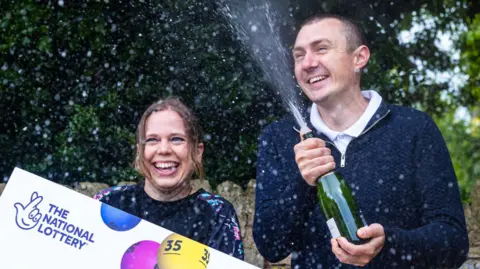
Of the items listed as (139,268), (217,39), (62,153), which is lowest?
(139,268)

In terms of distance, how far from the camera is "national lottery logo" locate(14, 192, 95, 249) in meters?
2.28

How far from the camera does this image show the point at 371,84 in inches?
215

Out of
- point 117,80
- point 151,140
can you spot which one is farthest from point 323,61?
point 117,80

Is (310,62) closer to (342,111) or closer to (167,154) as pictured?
(342,111)

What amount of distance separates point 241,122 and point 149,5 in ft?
3.66

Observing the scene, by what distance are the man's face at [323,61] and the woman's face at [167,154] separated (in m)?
0.58

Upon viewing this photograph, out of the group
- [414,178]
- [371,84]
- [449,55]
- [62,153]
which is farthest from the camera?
[449,55]

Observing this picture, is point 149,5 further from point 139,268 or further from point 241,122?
point 139,268

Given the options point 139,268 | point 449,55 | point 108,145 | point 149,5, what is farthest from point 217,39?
point 449,55

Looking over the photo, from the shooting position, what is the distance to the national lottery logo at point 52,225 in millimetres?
2277

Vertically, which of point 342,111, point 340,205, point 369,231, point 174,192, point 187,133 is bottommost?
point 369,231

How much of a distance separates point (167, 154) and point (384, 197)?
0.92 meters

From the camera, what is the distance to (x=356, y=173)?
8.73 ft

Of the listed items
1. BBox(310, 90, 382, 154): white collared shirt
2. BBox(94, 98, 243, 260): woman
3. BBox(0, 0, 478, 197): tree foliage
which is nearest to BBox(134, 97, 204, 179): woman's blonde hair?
BBox(94, 98, 243, 260): woman
